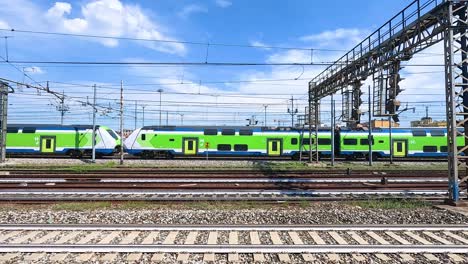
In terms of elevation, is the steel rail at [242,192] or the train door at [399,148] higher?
the train door at [399,148]

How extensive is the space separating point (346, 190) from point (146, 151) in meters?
22.1

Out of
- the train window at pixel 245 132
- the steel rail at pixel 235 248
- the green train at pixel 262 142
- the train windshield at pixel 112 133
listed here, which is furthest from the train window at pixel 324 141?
the steel rail at pixel 235 248

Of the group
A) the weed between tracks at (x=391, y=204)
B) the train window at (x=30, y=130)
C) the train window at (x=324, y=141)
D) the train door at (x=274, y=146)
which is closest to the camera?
the weed between tracks at (x=391, y=204)

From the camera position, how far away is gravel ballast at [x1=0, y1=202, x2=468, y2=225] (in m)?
8.26

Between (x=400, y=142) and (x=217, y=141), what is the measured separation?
15939 millimetres

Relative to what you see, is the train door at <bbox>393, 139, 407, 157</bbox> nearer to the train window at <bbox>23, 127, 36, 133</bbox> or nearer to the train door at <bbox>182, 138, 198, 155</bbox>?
the train door at <bbox>182, 138, 198, 155</bbox>

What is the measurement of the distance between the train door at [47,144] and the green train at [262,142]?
6.01 meters

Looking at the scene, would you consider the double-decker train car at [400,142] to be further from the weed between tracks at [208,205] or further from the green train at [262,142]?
the weed between tracks at [208,205]

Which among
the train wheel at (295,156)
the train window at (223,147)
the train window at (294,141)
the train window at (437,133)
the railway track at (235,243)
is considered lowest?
the railway track at (235,243)

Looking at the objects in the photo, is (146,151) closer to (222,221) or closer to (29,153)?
(29,153)

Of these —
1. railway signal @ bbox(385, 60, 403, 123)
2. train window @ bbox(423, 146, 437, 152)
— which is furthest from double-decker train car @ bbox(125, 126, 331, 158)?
railway signal @ bbox(385, 60, 403, 123)

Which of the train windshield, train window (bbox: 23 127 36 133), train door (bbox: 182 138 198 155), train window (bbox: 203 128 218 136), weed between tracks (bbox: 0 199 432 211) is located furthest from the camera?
the train windshield

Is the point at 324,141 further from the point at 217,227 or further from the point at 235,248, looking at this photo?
the point at 235,248

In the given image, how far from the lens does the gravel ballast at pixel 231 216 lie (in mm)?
8258
